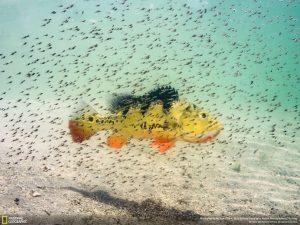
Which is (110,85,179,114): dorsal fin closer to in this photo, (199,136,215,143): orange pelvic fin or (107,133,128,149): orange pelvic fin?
(107,133,128,149): orange pelvic fin

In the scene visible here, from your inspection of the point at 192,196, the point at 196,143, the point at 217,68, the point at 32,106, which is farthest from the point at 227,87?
the point at 32,106

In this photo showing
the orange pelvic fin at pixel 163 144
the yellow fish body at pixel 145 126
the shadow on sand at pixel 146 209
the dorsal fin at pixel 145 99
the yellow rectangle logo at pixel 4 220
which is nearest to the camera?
the yellow rectangle logo at pixel 4 220

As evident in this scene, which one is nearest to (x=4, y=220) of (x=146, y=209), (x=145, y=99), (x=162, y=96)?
(x=146, y=209)

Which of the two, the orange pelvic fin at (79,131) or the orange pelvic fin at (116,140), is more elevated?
the orange pelvic fin at (79,131)

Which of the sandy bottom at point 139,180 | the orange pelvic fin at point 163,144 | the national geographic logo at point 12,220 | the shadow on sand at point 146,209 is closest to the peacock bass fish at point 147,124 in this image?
the orange pelvic fin at point 163,144

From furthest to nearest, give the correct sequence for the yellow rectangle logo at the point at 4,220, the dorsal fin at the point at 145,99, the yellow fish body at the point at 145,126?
1. the dorsal fin at the point at 145,99
2. the yellow fish body at the point at 145,126
3. the yellow rectangle logo at the point at 4,220

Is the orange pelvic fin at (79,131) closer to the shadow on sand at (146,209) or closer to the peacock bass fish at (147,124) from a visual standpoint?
the peacock bass fish at (147,124)

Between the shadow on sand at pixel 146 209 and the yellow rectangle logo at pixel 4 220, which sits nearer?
the yellow rectangle logo at pixel 4 220

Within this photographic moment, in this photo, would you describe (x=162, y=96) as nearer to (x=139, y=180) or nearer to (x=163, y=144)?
(x=163, y=144)
